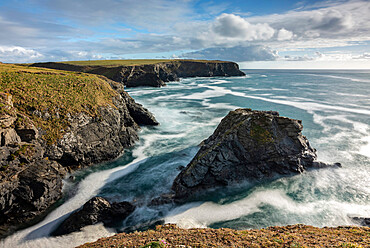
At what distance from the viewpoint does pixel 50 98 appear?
91.0 feet

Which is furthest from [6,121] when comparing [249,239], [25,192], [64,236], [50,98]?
[249,239]

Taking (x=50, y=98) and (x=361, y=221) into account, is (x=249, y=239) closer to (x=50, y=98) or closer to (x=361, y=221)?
(x=361, y=221)

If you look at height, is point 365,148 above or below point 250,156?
below

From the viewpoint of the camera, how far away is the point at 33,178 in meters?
18.8

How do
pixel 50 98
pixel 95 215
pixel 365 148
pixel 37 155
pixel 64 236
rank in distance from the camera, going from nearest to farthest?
pixel 64 236 < pixel 95 215 < pixel 37 155 < pixel 50 98 < pixel 365 148

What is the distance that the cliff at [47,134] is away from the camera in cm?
1814

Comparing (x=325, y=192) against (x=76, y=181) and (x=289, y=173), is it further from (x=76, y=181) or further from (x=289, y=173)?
(x=76, y=181)

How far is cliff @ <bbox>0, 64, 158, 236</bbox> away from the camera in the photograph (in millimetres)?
18141

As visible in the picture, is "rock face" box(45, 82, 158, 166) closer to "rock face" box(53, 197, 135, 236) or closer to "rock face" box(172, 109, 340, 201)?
"rock face" box(53, 197, 135, 236)

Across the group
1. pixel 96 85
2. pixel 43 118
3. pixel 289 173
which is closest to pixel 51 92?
pixel 43 118

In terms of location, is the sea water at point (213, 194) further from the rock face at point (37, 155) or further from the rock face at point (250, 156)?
the rock face at point (37, 155)

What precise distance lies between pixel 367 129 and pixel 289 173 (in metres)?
32.8

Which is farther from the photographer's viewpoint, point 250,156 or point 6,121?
point 250,156

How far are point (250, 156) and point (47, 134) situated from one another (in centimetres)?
2501
